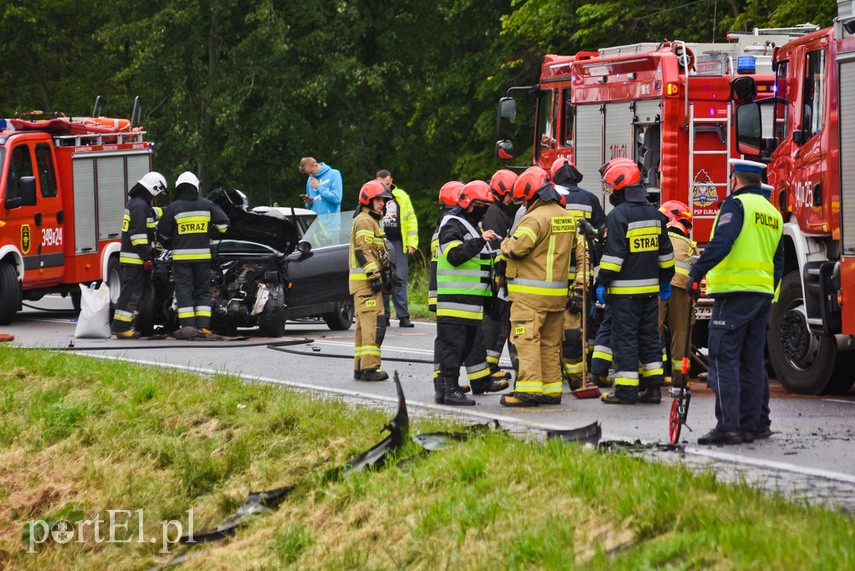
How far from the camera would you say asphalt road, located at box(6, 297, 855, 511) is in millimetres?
8328

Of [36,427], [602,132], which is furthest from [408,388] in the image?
[602,132]

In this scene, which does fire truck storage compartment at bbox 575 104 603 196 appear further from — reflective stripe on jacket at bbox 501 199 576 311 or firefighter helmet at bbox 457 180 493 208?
reflective stripe on jacket at bbox 501 199 576 311

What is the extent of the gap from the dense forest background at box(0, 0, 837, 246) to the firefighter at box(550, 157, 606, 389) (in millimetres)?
16334

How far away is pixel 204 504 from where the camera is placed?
940 centimetres

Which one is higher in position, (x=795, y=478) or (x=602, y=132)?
(x=602, y=132)

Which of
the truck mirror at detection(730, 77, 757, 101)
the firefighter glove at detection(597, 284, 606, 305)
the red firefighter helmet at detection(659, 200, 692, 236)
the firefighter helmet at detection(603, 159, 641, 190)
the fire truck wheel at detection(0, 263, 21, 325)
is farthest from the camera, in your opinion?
the fire truck wheel at detection(0, 263, 21, 325)

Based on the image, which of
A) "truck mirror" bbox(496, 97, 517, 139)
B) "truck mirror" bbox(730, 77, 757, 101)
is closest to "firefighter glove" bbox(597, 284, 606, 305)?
"truck mirror" bbox(730, 77, 757, 101)

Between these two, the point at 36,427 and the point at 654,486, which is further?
the point at 36,427

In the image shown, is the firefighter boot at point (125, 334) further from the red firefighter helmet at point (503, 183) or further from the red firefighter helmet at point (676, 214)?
the red firefighter helmet at point (676, 214)

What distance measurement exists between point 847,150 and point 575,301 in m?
2.51

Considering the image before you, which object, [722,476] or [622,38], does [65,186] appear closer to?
[622,38]

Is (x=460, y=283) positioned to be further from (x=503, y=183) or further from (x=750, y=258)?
(x=750, y=258)

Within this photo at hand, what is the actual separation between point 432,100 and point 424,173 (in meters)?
2.51

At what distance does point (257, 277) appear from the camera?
56.2ft
